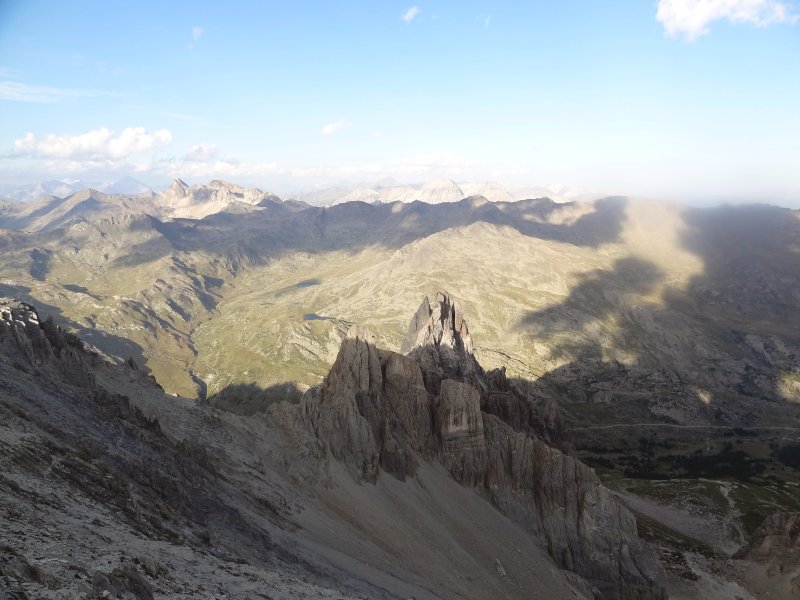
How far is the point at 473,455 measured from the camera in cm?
9312

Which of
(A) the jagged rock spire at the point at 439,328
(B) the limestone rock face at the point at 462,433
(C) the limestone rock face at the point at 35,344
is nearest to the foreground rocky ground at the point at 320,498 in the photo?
(C) the limestone rock face at the point at 35,344

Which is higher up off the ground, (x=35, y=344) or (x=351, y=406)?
(x=35, y=344)

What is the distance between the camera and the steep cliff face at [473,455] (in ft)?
271

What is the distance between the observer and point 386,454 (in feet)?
275

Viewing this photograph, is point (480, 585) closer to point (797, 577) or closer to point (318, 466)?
point (318, 466)

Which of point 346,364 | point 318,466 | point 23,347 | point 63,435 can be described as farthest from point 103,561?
point 346,364

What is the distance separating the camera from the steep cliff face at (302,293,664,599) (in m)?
82.7

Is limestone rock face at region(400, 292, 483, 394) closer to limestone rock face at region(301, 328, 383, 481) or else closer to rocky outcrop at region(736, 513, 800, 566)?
limestone rock face at region(301, 328, 383, 481)

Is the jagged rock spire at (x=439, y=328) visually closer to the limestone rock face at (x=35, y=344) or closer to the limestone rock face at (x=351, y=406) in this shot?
the limestone rock face at (x=351, y=406)

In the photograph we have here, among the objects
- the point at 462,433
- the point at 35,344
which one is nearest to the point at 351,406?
the point at 462,433

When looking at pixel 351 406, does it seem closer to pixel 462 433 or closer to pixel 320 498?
pixel 320 498

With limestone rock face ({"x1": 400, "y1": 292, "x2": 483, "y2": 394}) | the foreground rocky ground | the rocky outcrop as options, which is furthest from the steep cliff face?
the rocky outcrop

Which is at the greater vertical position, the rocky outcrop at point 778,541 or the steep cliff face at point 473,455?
the steep cliff face at point 473,455

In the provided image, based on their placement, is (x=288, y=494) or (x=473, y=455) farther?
(x=473, y=455)
